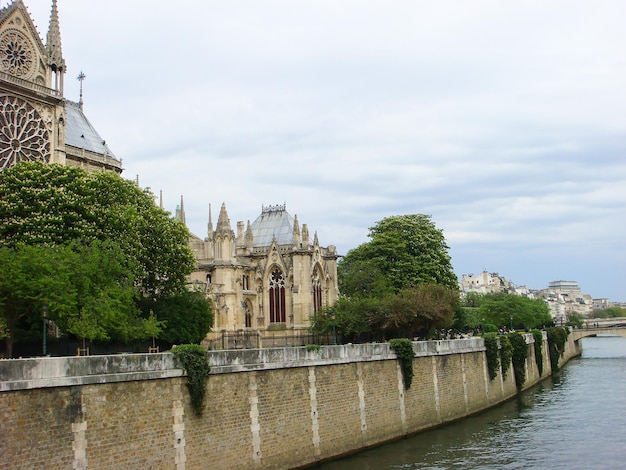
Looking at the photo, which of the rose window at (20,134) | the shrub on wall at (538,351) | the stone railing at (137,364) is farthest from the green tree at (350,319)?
the rose window at (20,134)

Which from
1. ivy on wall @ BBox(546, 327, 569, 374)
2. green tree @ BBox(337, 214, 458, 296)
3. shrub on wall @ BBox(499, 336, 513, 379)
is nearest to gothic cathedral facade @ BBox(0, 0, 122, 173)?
green tree @ BBox(337, 214, 458, 296)

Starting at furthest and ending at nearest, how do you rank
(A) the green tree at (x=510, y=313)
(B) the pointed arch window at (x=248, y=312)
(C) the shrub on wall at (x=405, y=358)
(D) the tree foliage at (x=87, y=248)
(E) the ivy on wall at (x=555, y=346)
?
(A) the green tree at (x=510, y=313), (E) the ivy on wall at (x=555, y=346), (B) the pointed arch window at (x=248, y=312), (C) the shrub on wall at (x=405, y=358), (D) the tree foliage at (x=87, y=248)

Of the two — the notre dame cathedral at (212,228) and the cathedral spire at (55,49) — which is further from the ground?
the cathedral spire at (55,49)

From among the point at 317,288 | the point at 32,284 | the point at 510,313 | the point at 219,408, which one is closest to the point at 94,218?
the point at 32,284

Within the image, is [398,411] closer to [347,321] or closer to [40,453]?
[347,321]

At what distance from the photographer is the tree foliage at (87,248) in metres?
27.5

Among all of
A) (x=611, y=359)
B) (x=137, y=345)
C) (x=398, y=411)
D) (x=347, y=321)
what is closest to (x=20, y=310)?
(x=137, y=345)

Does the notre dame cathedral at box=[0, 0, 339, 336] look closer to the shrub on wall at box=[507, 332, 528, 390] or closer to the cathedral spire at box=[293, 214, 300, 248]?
the cathedral spire at box=[293, 214, 300, 248]

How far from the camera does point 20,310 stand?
2784cm

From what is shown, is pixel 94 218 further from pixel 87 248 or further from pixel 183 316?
pixel 183 316

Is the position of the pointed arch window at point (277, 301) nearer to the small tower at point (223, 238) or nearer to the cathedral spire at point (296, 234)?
the cathedral spire at point (296, 234)

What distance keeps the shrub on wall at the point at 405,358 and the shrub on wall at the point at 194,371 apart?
1449 centimetres

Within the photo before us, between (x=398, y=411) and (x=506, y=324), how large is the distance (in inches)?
2743

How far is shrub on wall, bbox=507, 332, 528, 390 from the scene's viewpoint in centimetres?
5366
